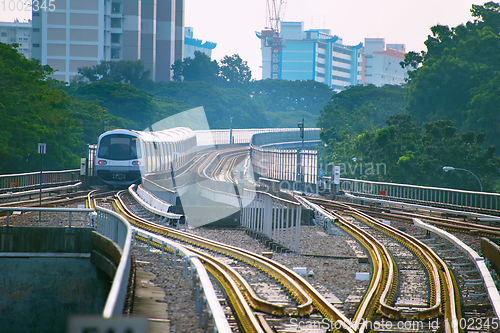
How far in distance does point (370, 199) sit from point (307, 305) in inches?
690

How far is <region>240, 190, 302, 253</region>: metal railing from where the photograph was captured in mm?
17297

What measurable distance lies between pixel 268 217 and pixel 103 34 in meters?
85.3

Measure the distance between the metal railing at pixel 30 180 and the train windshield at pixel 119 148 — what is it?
256cm

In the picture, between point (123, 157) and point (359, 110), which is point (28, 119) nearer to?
point (123, 157)

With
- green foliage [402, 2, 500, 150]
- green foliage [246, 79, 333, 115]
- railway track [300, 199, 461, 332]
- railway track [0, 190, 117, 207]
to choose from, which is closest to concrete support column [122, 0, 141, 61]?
green foliage [246, 79, 333, 115]

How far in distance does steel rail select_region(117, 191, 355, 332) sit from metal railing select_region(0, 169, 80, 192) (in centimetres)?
909

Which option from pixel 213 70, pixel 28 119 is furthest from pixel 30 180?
pixel 213 70

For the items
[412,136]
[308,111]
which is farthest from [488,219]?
[308,111]

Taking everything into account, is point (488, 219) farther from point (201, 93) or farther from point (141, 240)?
point (201, 93)

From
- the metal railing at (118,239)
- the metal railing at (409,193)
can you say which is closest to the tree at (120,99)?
the metal railing at (409,193)

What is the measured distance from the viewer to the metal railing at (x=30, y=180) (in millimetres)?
23297

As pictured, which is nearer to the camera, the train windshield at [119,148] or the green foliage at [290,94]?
the train windshield at [119,148]

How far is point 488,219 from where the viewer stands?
727 inches

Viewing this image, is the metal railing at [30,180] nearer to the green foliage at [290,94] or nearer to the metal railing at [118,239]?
the metal railing at [118,239]
